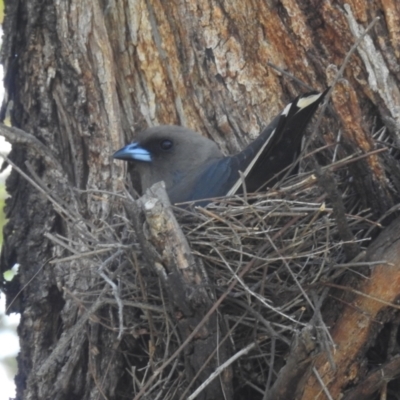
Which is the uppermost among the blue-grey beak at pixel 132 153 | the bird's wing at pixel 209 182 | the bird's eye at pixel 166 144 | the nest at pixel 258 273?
the blue-grey beak at pixel 132 153

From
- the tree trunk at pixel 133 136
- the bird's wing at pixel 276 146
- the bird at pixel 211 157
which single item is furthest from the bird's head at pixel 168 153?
the bird's wing at pixel 276 146

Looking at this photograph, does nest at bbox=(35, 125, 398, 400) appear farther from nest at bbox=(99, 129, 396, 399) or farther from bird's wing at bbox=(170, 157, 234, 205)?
bird's wing at bbox=(170, 157, 234, 205)

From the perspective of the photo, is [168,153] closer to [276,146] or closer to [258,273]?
[276,146]

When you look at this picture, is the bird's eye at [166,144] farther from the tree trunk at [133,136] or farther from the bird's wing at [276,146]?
the bird's wing at [276,146]

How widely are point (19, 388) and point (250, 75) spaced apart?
1989 millimetres

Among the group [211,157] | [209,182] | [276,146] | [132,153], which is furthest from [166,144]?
[276,146]

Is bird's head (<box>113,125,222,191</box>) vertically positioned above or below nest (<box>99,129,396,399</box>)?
above

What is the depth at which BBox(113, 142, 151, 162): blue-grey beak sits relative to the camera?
200 inches

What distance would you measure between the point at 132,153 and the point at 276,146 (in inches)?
36.5

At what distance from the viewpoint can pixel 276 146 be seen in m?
4.55

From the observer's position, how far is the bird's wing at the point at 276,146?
14.4ft

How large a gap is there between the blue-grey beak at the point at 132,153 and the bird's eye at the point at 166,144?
0.39 ft

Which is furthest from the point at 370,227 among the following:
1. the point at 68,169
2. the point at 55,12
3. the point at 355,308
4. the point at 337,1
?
the point at 55,12

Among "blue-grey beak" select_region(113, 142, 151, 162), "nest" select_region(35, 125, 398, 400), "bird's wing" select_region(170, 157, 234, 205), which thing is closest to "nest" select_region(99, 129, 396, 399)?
"nest" select_region(35, 125, 398, 400)
